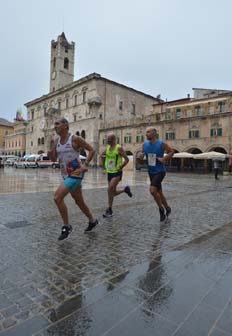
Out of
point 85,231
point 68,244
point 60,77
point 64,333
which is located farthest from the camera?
point 60,77

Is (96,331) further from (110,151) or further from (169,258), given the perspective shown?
(110,151)

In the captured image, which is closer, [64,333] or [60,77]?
[64,333]

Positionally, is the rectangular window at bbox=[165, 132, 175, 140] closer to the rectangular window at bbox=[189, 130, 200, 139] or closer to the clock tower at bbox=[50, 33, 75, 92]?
the rectangular window at bbox=[189, 130, 200, 139]

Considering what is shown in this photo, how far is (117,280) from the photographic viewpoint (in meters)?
2.54

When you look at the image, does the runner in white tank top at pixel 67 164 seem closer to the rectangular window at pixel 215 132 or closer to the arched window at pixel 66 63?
the rectangular window at pixel 215 132

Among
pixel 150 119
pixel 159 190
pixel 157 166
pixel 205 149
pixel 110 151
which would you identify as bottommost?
pixel 159 190

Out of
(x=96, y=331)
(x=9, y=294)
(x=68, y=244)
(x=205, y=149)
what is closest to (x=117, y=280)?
(x=96, y=331)

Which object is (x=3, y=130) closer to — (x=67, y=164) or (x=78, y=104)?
(x=78, y=104)

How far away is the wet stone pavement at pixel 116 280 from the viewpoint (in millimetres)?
1845

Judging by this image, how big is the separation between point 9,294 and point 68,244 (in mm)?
1471

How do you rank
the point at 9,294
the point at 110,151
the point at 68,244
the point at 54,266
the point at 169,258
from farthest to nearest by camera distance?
the point at 110,151
the point at 68,244
the point at 169,258
the point at 54,266
the point at 9,294

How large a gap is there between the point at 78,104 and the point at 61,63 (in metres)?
17.8

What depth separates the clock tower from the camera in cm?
6283

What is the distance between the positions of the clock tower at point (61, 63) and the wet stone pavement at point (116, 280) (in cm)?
6508
